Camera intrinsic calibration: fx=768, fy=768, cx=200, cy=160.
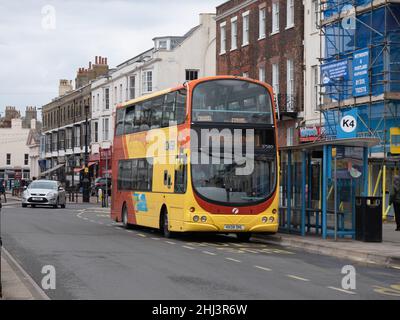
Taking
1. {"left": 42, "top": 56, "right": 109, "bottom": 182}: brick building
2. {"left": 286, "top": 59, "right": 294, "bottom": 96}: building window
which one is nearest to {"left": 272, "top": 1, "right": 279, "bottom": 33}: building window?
{"left": 286, "top": 59, "right": 294, "bottom": 96}: building window

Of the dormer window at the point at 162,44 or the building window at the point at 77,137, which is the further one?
the building window at the point at 77,137

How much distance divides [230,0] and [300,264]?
33.6 meters

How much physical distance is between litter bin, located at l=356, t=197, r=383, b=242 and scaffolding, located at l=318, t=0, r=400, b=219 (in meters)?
8.56

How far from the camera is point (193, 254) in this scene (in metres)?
17.6

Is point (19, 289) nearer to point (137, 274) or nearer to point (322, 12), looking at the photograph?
point (137, 274)

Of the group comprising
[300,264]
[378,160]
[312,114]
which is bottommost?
[300,264]

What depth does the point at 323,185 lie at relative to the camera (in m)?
20.8

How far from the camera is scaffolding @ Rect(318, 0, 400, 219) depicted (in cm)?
2928

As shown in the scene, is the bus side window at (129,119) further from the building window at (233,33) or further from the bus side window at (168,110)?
the building window at (233,33)

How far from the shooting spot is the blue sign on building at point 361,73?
97.8 feet

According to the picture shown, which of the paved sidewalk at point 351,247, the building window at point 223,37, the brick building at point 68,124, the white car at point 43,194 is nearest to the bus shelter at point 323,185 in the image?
the paved sidewalk at point 351,247

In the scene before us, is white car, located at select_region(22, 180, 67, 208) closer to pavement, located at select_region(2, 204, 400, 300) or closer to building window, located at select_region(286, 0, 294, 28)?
building window, located at select_region(286, 0, 294, 28)

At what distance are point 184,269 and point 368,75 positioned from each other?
1763cm
